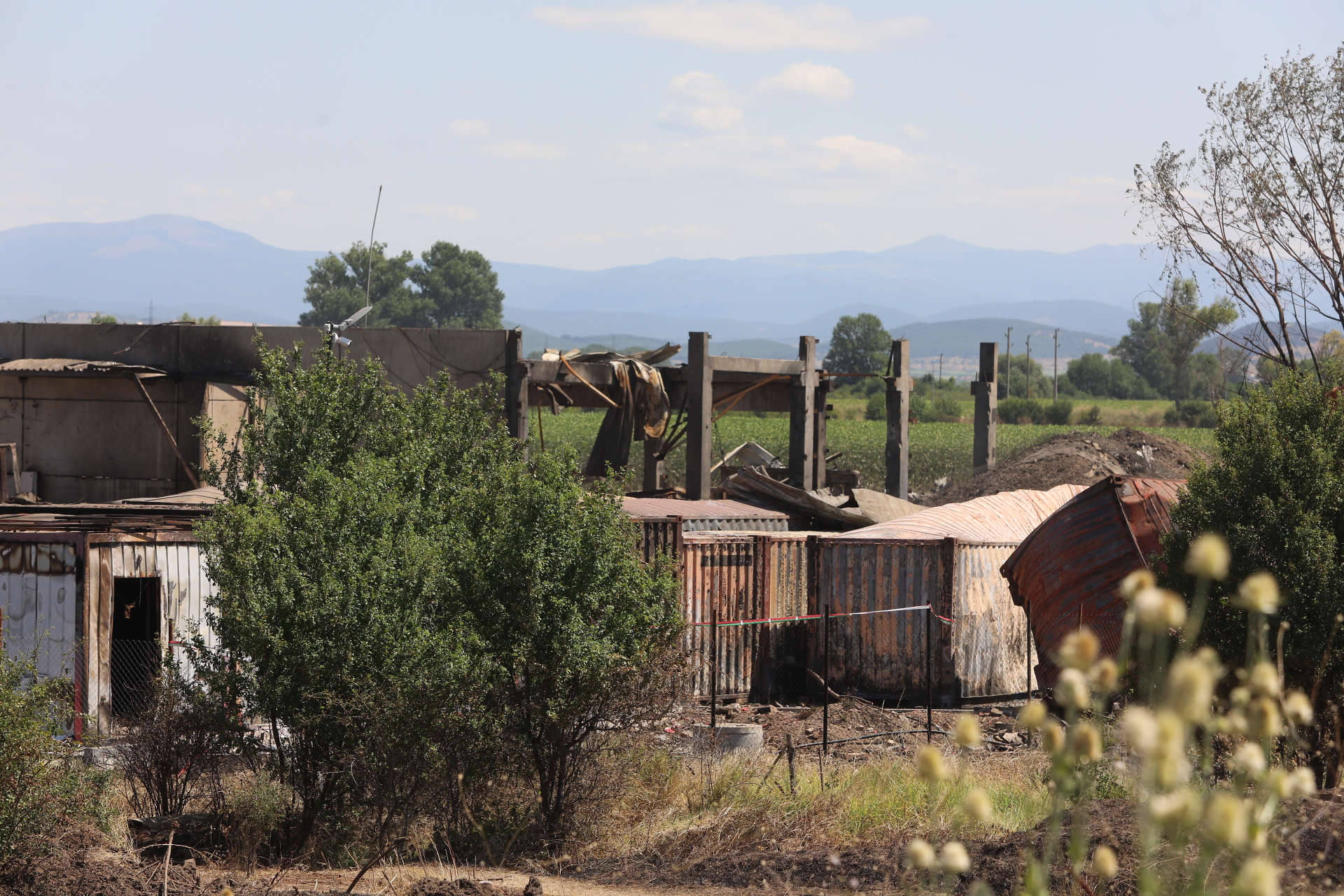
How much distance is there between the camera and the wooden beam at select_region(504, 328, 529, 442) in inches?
623

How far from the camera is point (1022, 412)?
8550cm

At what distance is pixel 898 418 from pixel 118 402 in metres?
13.7

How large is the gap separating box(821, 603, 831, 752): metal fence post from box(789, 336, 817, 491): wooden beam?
5129mm

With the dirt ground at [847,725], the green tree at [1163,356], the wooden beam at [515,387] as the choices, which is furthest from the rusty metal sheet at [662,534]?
the green tree at [1163,356]

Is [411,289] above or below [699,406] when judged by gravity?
above

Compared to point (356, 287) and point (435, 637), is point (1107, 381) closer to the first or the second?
point (356, 287)

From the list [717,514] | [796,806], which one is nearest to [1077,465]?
[717,514]

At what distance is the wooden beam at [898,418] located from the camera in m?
21.5

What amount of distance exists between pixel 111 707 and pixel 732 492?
34.3 ft

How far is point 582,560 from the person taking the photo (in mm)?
8672

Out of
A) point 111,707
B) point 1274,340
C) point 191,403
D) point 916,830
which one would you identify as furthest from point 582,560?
point 1274,340

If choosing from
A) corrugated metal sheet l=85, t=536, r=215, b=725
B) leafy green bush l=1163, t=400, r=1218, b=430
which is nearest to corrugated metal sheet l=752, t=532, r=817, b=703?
corrugated metal sheet l=85, t=536, r=215, b=725

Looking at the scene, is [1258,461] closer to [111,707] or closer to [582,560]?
[582,560]

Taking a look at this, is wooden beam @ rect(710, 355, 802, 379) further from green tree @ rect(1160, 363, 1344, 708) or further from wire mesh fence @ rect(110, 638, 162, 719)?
green tree @ rect(1160, 363, 1344, 708)
